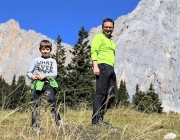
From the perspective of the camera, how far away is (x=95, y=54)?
582 centimetres

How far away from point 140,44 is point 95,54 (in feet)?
481

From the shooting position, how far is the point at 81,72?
1679 inches

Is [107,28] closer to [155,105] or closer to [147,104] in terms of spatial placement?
[147,104]

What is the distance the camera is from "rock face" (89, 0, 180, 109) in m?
138

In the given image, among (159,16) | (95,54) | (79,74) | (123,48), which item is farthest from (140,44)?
(95,54)

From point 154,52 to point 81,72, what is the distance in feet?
358

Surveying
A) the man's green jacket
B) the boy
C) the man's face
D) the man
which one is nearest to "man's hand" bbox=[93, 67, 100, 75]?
the man

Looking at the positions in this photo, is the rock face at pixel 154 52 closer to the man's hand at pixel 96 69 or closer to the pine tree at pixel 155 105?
the pine tree at pixel 155 105

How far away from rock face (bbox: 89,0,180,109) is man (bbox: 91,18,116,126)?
124 metres

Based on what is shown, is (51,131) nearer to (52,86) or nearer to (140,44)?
(52,86)

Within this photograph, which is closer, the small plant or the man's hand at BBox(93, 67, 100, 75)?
the small plant

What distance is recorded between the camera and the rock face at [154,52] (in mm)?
137750

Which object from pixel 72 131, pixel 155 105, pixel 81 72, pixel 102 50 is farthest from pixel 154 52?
pixel 72 131

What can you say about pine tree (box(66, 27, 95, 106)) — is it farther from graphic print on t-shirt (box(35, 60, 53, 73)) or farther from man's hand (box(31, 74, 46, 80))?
man's hand (box(31, 74, 46, 80))
